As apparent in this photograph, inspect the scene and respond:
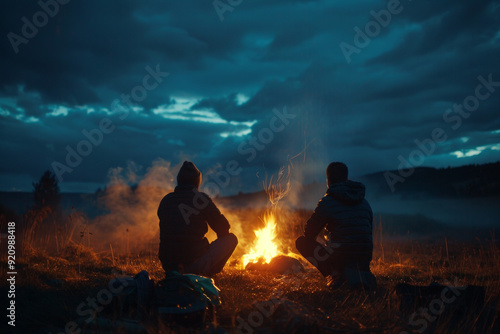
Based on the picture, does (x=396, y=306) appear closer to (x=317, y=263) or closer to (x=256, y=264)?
(x=317, y=263)

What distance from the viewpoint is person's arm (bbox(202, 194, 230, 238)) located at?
581 cm

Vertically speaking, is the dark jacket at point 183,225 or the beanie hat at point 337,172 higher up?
the beanie hat at point 337,172

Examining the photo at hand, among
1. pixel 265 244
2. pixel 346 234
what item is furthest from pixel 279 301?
pixel 265 244

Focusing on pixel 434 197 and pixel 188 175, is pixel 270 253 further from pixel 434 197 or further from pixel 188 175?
pixel 434 197

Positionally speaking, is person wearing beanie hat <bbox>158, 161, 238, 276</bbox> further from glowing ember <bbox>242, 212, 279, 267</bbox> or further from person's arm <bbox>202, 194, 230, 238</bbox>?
glowing ember <bbox>242, 212, 279, 267</bbox>

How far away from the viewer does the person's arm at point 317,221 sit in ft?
18.9

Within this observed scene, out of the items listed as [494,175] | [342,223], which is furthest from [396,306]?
[494,175]

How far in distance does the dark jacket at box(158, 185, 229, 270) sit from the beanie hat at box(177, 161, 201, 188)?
0.41ft

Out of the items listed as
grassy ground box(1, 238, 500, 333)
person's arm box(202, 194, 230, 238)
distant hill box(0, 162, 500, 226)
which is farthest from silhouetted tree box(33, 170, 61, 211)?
person's arm box(202, 194, 230, 238)

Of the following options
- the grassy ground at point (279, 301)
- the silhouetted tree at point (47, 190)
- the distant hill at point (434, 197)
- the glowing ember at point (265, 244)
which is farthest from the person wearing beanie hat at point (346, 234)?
the silhouetted tree at point (47, 190)

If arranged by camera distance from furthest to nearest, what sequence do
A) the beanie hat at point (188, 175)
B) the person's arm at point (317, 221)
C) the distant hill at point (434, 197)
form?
the distant hill at point (434, 197), the beanie hat at point (188, 175), the person's arm at point (317, 221)

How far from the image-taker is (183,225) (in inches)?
220

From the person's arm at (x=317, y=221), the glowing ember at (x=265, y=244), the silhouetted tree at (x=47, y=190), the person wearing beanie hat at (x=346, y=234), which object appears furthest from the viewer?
the silhouetted tree at (x=47, y=190)

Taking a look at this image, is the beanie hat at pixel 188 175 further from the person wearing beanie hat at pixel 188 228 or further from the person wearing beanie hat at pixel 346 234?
the person wearing beanie hat at pixel 346 234
